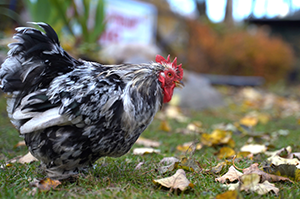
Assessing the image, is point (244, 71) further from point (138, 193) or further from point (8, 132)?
point (138, 193)

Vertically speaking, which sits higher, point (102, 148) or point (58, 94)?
point (58, 94)

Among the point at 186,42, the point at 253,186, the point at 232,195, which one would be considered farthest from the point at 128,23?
the point at 232,195

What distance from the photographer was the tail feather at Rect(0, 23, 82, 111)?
6.92ft

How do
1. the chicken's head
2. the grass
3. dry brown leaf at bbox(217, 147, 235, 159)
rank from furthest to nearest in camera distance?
dry brown leaf at bbox(217, 147, 235, 159) → the chicken's head → the grass

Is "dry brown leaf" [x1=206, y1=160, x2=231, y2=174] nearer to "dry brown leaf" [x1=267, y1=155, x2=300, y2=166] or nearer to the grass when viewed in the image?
the grass

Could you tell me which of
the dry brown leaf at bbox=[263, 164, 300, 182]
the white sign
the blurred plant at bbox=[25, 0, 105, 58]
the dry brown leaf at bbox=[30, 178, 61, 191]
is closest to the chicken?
the dry brown leaf at bbox=[30, 178, 61, 191]

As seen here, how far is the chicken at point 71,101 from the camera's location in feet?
6.45

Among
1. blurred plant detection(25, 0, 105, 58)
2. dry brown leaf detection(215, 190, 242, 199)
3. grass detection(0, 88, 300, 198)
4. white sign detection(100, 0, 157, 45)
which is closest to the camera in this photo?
dry brown leaf detection(215, 190, 242, 199)

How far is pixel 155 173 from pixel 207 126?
268 centimetres

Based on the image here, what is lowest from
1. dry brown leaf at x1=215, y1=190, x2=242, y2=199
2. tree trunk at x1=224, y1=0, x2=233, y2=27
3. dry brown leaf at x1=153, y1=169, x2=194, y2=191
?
dry brown leaf at x1=153, y1=169, x2=194, y2=191

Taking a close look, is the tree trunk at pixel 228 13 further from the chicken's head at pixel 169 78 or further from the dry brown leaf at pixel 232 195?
the dry brown leaf at pixel 232 195

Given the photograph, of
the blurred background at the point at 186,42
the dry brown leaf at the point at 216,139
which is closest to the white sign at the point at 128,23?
the blurred background at the point at 186,42

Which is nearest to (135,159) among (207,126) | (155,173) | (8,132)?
(155,173)

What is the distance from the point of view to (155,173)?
7.62 feet
